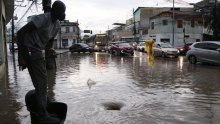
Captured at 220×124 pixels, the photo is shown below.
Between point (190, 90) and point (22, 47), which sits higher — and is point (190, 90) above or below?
below

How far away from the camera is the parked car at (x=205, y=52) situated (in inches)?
867

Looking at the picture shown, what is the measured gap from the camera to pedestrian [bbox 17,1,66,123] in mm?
4406

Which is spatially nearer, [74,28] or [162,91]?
[162,91]

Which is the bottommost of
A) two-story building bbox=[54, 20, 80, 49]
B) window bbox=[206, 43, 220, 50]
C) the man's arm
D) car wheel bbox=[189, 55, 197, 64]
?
car wheel bbox=[189, 55, 197, 64]

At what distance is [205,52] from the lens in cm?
2292

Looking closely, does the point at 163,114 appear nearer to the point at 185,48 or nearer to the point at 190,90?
the point at 190,90

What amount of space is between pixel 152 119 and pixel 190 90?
4.39m

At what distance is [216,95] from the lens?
1011 centimetres

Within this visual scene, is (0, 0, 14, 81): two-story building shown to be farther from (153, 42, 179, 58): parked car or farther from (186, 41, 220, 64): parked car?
(153, 42, 179, 58): parked car

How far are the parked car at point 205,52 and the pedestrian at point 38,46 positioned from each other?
61.1 feet

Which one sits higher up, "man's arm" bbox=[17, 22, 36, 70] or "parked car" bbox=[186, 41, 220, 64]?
"man's arm" bbox=[17, 22, 36, 70]

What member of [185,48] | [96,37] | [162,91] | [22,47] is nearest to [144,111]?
[162,91]

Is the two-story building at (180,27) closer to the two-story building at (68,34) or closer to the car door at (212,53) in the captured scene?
the two-story building at (68,34)

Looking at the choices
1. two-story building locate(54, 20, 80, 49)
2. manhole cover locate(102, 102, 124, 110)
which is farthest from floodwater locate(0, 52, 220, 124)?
two-story building locate(54, 20, 80, 49)
